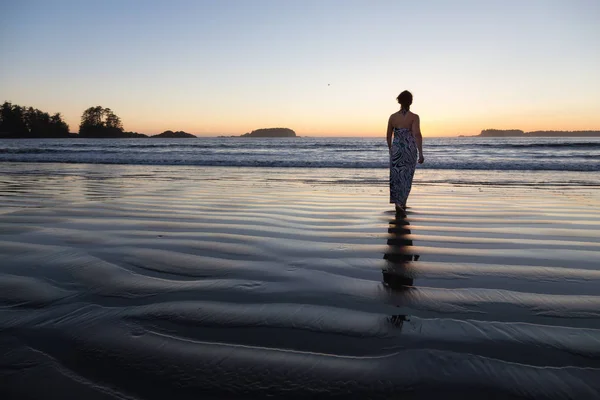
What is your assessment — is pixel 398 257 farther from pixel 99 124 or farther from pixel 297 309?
pixel 99 124

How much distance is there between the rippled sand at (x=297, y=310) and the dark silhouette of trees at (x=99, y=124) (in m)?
123

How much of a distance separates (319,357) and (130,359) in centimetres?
80

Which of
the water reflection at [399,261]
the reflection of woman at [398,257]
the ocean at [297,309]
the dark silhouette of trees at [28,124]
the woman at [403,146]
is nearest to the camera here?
the ocean at [297,309]

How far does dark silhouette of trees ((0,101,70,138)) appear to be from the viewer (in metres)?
102

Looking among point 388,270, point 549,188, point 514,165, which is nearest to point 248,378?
point 388,270

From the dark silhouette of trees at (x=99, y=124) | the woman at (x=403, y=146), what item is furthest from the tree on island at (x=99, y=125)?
the woman at (x=403, y=146)

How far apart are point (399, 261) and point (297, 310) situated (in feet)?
4.58

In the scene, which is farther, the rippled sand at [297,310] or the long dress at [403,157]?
the long dress at [403,157]

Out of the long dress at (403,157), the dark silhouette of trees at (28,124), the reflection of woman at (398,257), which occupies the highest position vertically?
the dark silhouette of trees at (28,124)

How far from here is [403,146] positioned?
638cm

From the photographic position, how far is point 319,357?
1.64 m

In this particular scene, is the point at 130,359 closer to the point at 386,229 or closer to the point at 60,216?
the point at 386,229

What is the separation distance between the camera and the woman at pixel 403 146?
6219 mm

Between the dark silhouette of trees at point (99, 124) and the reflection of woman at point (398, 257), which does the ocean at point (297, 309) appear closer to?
the reflection of woman at point (398, 257)
